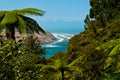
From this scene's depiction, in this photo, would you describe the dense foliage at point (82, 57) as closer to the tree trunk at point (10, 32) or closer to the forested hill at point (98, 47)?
the forested hill at point (98, 47)

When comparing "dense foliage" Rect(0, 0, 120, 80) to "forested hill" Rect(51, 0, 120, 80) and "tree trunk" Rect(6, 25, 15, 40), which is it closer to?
"forested hill" Rect(51, 0, 120, 80)

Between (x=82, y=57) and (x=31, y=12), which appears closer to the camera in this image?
(x=31, y=12)

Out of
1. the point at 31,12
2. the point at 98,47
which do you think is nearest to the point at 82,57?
the point at 98,47

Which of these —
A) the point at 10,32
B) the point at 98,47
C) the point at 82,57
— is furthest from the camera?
the point at 82,57

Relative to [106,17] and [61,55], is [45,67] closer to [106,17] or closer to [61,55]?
[61,55]

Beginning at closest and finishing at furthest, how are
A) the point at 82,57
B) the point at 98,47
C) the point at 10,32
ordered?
the point at 10,32
the point at 98,47
the point at 82,57

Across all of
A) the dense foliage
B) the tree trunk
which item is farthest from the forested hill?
the tree trunk

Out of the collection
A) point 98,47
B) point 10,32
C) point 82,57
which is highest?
point 10,32

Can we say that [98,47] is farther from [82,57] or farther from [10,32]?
[10,32]

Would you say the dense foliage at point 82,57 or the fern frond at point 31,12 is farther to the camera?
the fern frond at point 31,12

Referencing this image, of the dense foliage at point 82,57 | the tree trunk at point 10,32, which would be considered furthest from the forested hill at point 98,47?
the tree trunk at point 10,32
